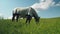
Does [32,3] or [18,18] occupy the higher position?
[32,3]

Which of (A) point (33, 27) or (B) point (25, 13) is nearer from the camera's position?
(A) point (33, 27)

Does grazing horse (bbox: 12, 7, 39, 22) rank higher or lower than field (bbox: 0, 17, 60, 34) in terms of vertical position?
higher

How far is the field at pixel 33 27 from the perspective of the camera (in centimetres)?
293

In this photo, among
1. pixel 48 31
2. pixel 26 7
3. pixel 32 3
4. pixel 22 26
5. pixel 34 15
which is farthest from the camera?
pixel 34 15

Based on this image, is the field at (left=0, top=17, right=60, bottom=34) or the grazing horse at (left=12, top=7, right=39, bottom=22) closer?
the field at (left=0, top=17, right=60, bottom=34)

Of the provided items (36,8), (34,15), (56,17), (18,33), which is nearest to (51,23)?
(56,17)

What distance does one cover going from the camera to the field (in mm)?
2932

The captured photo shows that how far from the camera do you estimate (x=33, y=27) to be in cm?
338

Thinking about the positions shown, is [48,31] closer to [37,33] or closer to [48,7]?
[37,33]

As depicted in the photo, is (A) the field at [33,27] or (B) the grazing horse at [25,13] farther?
(B) the grazing horse at [25,13]

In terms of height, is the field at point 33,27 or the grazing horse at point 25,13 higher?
the grazing horse at point 25,13

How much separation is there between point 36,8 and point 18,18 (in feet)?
1.64

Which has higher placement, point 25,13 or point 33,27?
point 25,13

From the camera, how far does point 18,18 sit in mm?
4090
